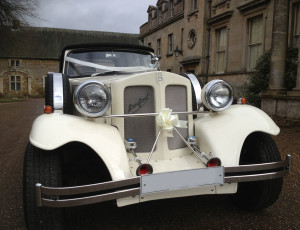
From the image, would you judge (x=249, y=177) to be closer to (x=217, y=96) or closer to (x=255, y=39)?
(x=217, y=96)

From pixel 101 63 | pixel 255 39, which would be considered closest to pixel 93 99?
pixel 101 63

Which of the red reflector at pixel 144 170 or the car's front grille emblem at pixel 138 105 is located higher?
the car's front grille emblem at pixel 138 105

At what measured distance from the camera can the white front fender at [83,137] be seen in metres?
1.87

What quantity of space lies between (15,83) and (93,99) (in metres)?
32.2

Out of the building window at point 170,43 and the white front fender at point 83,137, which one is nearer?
the white front fender at point 83,137

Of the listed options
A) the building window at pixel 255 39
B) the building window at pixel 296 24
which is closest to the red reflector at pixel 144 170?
the building window at pixel 296 24

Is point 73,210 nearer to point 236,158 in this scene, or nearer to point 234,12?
point 236,158

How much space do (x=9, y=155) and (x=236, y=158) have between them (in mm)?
3967

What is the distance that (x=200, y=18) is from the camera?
14.0 meters

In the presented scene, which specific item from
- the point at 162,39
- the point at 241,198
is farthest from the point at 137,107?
the point at 162,39

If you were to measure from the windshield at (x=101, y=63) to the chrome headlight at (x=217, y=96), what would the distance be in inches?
49.8

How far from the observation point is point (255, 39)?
10.7m

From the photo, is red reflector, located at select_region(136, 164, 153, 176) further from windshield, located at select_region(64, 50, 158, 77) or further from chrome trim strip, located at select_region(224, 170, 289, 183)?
windshield, located at select_region(64, 50, 158, 77)

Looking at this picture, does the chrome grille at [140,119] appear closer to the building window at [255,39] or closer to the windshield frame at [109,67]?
the windshield frame at [109,67]
